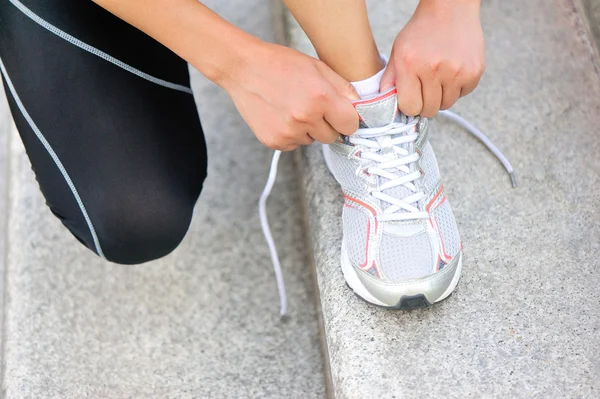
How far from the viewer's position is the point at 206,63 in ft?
2.66

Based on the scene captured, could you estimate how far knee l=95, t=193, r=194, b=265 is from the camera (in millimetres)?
919

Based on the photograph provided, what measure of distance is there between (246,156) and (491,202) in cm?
52

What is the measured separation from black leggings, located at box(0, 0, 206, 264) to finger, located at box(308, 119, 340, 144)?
0.24 m

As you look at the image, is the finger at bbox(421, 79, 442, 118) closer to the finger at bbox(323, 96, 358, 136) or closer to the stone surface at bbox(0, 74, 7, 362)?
the finger at bbox(323, 96, 358, 136)

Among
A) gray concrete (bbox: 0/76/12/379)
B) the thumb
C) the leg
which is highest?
the leg

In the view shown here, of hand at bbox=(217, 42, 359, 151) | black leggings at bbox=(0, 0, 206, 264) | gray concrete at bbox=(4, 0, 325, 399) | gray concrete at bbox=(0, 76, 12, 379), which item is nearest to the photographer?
hand at bbox=(217, 42, 359, 151)

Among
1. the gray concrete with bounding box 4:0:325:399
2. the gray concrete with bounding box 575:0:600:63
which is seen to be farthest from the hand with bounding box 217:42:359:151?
the gray concrete with bounding box 575:0:600:63

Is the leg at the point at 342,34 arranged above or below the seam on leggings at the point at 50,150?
above

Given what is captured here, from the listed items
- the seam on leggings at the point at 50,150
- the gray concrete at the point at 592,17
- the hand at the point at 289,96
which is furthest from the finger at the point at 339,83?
the gray concrete at the point at 592,17

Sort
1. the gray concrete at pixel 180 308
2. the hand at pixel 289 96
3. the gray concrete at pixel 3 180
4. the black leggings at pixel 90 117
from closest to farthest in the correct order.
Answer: the hand at pixel 289 96 → the black leggings at pixel 90 117 → the gray concrete at pixel 180 308 → the gray concrete at pixel 3 180

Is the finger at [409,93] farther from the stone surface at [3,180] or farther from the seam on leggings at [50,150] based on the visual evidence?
the stone surface at [3,180]

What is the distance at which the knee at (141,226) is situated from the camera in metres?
0.92

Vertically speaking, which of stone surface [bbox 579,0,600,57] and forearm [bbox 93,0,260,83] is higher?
forearm [bbox 93,0,260,83]

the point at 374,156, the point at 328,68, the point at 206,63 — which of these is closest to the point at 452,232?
the point at 374,156
